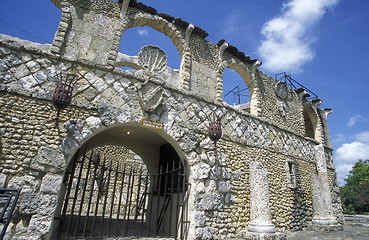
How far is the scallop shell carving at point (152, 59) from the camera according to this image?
249 inches

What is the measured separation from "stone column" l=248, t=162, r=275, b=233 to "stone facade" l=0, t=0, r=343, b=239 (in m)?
0.03

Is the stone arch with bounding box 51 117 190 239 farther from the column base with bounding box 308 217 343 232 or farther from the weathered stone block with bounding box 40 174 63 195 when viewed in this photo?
the column base with bounding box 308 217 343 232

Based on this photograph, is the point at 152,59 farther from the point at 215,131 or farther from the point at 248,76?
the point at 248,76

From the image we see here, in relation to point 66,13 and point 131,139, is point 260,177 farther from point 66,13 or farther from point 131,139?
point 66,13

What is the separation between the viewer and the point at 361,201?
19.1 metres

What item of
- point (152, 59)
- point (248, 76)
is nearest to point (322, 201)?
point (248, 76)

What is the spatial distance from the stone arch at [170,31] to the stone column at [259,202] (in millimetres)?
3011

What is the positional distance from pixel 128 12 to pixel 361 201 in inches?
921

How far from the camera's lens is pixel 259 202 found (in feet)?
18.8

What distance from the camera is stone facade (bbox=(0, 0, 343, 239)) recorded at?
13.1 feet

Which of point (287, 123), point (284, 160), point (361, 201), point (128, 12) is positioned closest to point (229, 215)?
point (284, 160)

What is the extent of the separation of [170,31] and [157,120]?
2.99m

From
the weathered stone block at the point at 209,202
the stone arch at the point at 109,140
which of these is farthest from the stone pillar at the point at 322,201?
the stone arch at the point at 109,140

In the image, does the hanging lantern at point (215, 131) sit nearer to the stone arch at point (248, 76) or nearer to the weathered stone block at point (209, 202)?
the weathered stone block at point (209, 202)
